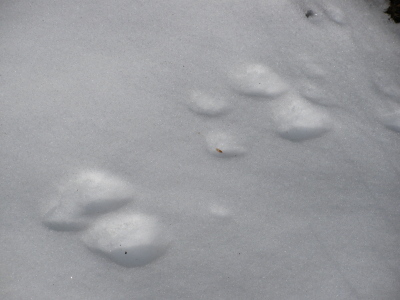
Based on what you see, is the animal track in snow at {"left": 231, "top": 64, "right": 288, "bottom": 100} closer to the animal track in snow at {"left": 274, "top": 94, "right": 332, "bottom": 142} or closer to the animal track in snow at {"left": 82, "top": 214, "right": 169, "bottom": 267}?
the animal track in snow at {"left": 274, "top": 94, "right": 332, "bottom": 142}

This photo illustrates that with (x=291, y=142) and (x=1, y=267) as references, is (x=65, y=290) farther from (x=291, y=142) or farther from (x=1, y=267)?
(x=291, y=142)

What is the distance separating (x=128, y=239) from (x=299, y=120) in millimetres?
509

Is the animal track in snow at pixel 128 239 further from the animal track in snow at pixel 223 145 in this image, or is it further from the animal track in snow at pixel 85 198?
the animal track in snow at pixel 223 145

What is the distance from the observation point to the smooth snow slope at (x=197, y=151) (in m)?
0.84

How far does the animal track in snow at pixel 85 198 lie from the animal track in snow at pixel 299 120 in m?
0.41

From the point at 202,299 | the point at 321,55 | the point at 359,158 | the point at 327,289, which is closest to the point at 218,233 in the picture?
the point at 202,299

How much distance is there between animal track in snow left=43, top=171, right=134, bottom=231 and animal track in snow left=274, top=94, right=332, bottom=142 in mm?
410

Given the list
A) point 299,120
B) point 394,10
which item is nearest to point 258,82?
point 299,120

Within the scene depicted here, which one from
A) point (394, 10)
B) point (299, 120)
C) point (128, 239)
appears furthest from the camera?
point (394, 10)

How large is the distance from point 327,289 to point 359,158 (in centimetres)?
32

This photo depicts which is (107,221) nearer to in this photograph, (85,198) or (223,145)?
(85,198)

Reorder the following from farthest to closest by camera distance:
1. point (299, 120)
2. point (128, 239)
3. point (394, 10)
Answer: point (394, 10) < point (299, 120) < point (128, 239)

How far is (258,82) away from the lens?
102 centimetres

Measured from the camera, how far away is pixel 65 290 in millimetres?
809
